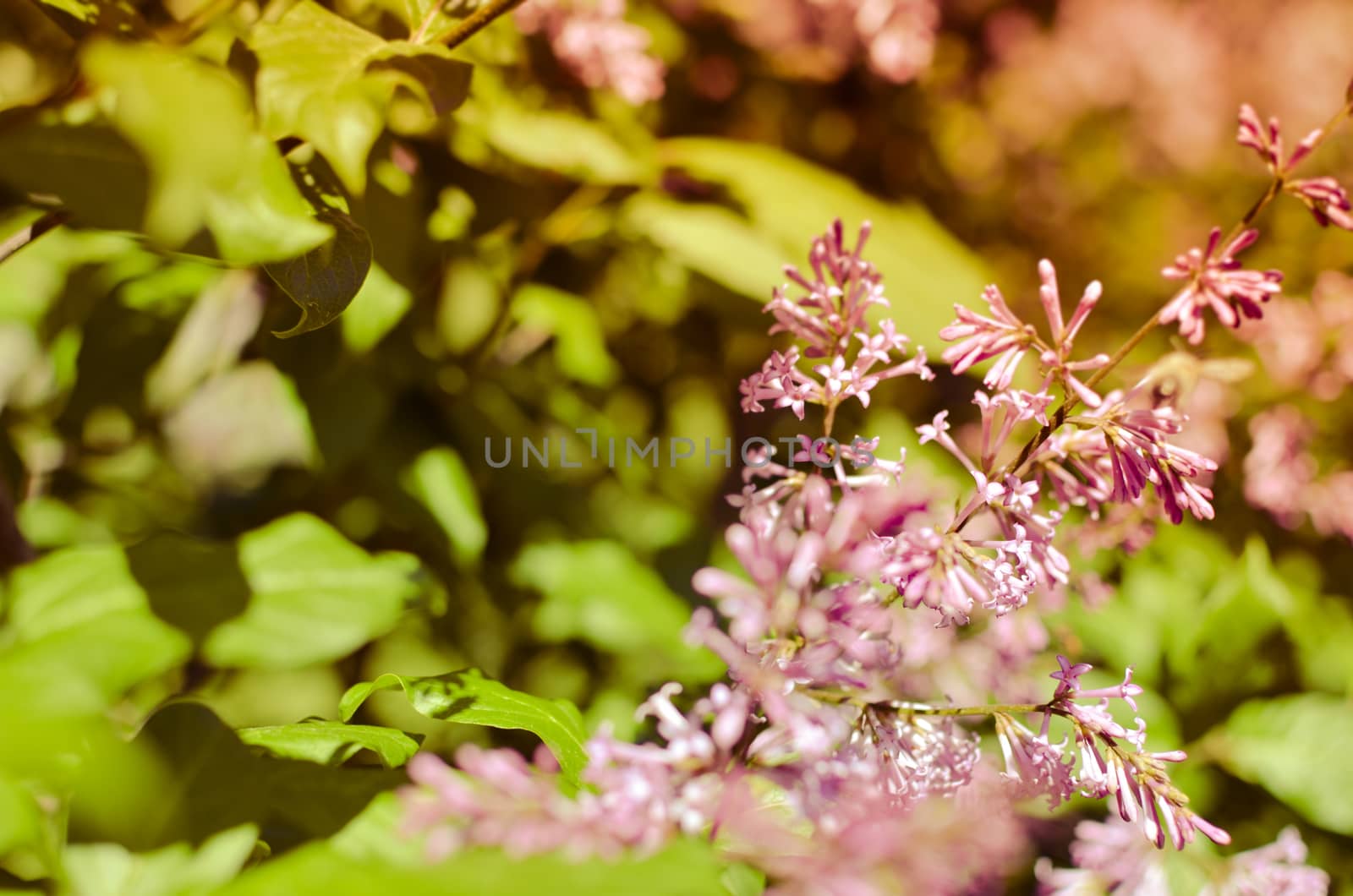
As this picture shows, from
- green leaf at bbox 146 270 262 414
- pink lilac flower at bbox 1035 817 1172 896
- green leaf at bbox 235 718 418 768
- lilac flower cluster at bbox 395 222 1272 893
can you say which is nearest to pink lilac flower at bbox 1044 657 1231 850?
lilac flower cluster at bbox 395 222 1272 893

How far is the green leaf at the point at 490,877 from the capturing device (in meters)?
0.29

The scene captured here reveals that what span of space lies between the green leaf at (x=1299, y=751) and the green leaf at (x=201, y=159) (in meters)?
0.86

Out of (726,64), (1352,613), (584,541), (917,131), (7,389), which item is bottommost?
(1352,613)

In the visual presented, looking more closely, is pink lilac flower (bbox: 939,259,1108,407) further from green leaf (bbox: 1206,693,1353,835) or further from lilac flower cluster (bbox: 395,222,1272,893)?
green leaf (bbox: 1206,693,1353,835)

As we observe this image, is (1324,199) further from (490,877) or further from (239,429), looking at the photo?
(239,429)

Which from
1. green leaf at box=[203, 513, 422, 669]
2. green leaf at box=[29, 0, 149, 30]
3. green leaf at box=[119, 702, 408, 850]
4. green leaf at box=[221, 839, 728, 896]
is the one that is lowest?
green leaf at box=[203, 513, 422, 669]

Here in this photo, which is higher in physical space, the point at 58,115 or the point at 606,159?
the point at 58,115

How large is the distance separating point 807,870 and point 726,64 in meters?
1.22

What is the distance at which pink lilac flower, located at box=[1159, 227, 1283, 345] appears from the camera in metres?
0.42

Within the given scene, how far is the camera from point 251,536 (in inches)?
23.5

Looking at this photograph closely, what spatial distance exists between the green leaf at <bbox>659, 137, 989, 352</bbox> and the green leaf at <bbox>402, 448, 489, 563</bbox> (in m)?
0.35

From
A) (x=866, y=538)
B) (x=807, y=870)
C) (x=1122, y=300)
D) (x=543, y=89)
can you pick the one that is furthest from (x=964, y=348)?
(x=1122, y=300)

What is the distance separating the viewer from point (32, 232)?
0.48 m

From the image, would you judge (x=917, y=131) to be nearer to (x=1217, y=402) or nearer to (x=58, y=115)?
(x=1217, y=402)
